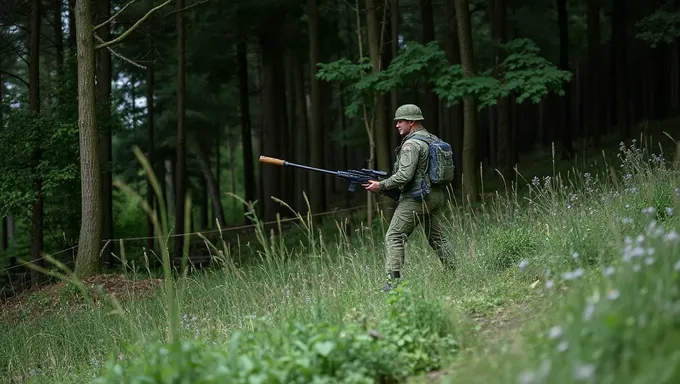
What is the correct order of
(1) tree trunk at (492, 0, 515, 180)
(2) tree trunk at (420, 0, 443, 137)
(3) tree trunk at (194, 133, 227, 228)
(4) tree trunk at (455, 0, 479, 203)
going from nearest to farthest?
(4) tree trunk at (455, 0, 479, 203) → (1) tree trunk at (492, 0, 515, 180) → (2) tree trunk at (420, 0, 443, 137) → (3) tree trunk at (194, 133, 227, 228)

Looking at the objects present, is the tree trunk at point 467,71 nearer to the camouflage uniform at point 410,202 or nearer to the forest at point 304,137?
the forest at point 304,137

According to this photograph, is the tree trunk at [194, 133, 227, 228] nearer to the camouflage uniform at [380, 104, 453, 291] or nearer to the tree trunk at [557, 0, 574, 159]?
the tree trunk at [557, 0, 574, 159]

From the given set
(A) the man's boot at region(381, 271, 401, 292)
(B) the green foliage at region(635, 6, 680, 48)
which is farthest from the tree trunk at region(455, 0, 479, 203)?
(A) the man's boot at region(381, 271, 401, 292)

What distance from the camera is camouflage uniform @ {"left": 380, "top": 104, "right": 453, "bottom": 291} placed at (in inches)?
320

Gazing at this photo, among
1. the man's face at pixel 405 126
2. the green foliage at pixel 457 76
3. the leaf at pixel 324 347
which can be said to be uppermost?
the green foliage at pixel 457 76

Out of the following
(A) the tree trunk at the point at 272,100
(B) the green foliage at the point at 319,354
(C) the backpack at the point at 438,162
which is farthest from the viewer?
(A) the tree trunk at the point at 272,100

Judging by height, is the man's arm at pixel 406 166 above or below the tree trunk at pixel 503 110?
below

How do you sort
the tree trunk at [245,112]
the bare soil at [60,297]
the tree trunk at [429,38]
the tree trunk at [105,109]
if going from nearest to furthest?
the bare soil at [60,297] < the tree trunk at [105,109] < the tree trunk at [429,38] < the tree trunk at [245,112]

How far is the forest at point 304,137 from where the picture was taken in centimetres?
731

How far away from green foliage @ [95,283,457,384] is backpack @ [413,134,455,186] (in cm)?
291

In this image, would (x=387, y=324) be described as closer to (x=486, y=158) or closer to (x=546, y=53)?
(x=546, y=53)

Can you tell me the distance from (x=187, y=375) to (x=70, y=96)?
15.5 m

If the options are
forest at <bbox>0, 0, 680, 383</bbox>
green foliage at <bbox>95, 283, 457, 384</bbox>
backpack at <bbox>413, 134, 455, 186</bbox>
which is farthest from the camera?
backpack at <bbox>413, 134, 455, 186</bbox>

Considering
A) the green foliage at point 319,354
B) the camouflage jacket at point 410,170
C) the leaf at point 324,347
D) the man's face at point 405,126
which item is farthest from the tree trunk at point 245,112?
the leaf at point 324,347
